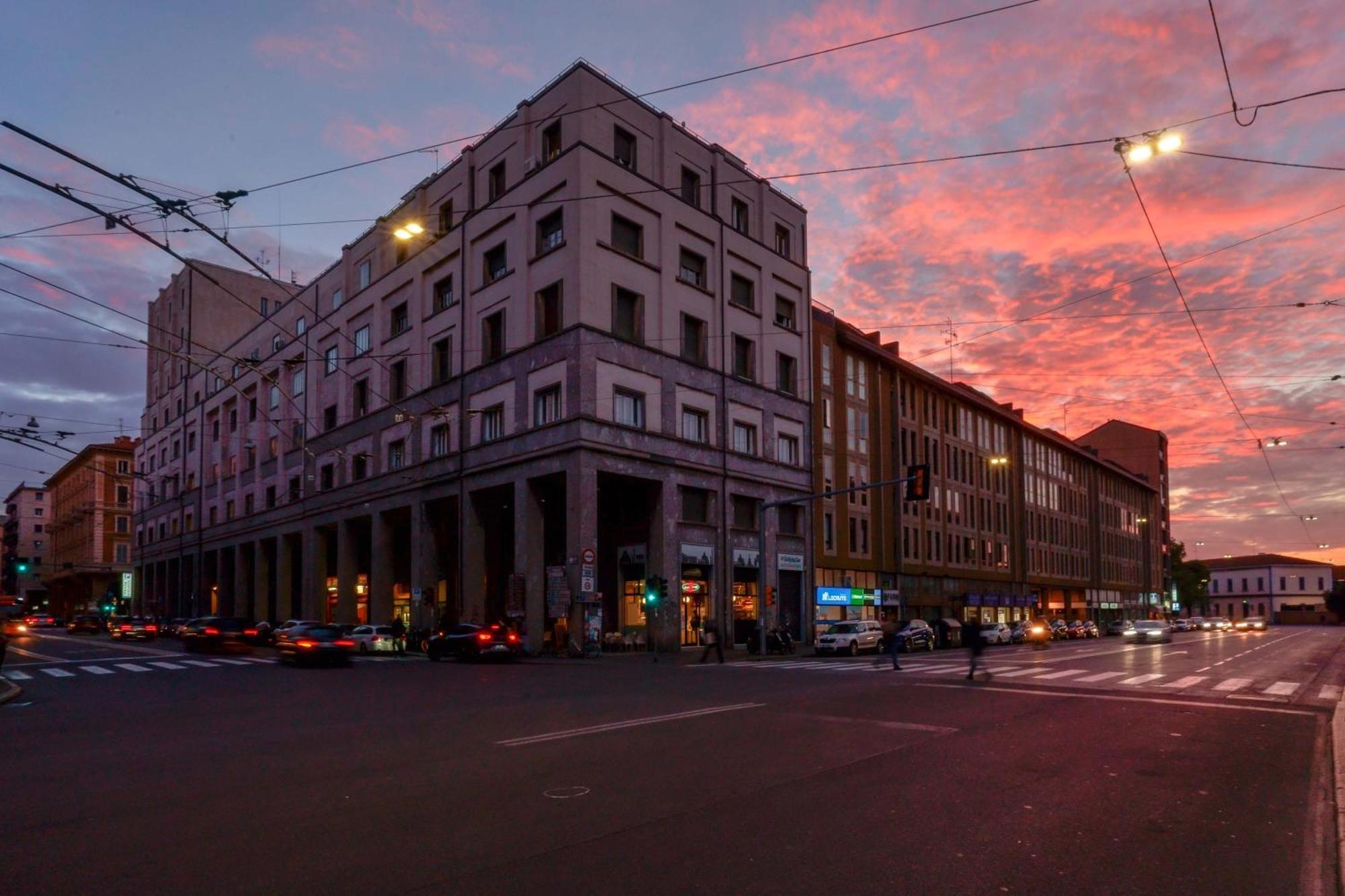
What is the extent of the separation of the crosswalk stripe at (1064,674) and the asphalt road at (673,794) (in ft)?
15.2

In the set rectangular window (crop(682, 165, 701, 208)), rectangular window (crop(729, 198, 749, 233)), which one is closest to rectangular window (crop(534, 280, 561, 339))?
rectangular window (crop(682, 165, 701, 208))

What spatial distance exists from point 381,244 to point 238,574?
2999 centimetres

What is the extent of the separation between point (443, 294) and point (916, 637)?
2790cm

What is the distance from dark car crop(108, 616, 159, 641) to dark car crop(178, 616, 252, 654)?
2122 cm

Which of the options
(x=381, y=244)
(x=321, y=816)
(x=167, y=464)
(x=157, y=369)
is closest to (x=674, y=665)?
(x=321, y=816)

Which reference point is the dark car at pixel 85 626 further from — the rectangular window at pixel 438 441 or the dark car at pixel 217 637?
the rectangular window at pixel 438 441

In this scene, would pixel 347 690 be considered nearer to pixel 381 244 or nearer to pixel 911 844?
pixel 911 844

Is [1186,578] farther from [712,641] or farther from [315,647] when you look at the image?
[315,647]

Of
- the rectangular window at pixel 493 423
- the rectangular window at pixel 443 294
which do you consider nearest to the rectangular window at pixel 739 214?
the rectangular window at pixel 443 294

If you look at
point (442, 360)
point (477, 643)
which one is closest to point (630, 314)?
point (442, 360)

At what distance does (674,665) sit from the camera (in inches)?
1196

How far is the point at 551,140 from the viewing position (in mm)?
39719

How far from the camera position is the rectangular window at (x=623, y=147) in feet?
128

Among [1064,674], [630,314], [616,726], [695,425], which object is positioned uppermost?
[630,314]
